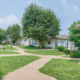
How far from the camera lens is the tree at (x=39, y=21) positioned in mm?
Answer: 24219

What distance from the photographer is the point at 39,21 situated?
24.7m

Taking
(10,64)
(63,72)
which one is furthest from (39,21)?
(63,72)

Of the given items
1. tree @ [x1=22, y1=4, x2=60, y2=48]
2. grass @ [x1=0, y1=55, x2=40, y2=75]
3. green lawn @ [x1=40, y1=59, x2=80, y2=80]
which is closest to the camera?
green lawn @ [x1=40, y1=59, x2=80, y2=80]

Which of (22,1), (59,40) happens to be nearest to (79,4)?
(22,1)

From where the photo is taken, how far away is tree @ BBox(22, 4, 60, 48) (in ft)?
79.5

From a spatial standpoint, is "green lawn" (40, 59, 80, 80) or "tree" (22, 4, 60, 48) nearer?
"green lawn" (40, 59, 80, 80)

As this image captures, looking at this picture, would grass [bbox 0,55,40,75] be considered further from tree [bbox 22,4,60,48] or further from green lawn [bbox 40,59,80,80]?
tree [bbox 22,4,60,48]

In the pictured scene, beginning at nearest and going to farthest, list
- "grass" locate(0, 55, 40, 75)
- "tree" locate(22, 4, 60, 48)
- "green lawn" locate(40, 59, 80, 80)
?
"green lawn" locate(40, 59, 80, 80), "grass" locate(0, 55, 40, 75), "tree" locate(22, 4, 60, 48)

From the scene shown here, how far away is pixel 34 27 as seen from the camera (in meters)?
23.8

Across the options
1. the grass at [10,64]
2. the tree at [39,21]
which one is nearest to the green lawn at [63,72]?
the grass at [10,64]

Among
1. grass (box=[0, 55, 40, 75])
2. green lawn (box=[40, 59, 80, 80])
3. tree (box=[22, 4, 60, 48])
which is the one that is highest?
tree (box=[22, 4, 60, 48])

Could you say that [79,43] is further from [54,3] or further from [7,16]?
[7,16]

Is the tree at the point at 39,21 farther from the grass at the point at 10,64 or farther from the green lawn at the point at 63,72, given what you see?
the green lawn at the point at 63,72

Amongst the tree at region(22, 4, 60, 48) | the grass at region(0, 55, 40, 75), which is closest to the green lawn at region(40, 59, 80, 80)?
the grass at region(0, 55, 40, 75)
